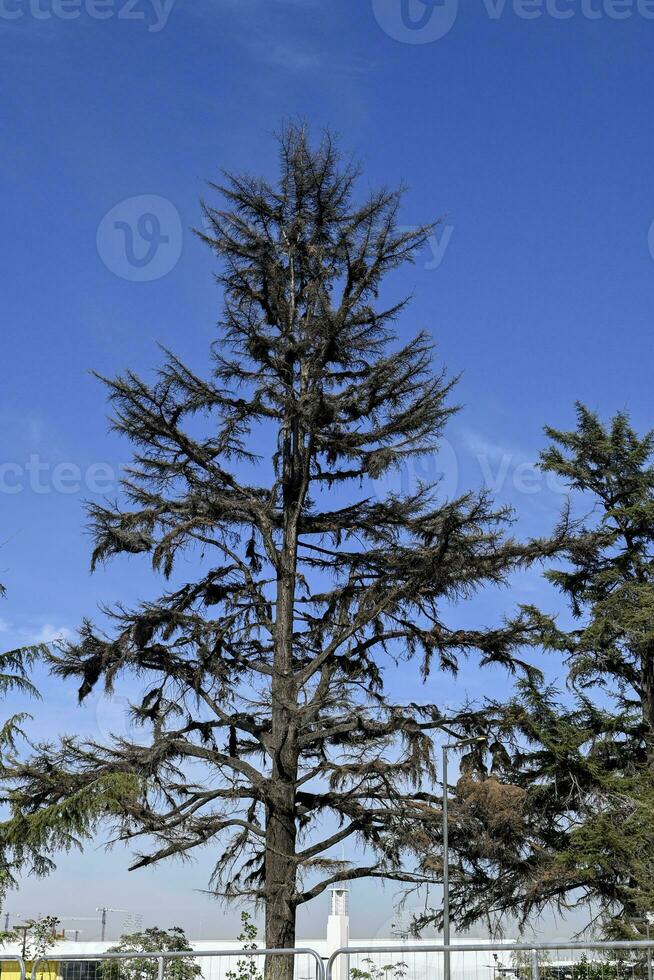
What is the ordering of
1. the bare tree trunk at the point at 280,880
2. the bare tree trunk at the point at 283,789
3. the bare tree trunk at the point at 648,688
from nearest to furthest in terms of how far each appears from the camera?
the bare tree trunk at the point at 280,880 < the bare tree trunk at the point at 283,789 < the bare tree trunk at the point at 648,688

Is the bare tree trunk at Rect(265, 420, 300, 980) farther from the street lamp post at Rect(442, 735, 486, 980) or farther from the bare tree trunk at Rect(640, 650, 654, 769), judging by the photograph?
the bare tree trunk at Rect(640, 650, 654, 769)

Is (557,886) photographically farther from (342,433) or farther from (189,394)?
(189,394)

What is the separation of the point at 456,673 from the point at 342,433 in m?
5.42

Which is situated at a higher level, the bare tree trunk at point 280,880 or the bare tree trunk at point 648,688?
the bare tree trunk at point 648,688

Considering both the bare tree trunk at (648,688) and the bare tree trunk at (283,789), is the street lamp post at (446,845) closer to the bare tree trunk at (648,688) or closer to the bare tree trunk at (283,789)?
the bare tree trunk at (283,789)

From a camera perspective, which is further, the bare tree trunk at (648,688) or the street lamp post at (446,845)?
the bare tree trunk at (648,688)

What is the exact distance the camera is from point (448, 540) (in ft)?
61.6

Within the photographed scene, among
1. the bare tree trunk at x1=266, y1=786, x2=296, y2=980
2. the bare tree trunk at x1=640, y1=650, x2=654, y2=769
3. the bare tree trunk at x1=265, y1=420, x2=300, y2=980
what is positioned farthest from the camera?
the bare tree trunk at x1=640, y1=650, x2=654, y2=769

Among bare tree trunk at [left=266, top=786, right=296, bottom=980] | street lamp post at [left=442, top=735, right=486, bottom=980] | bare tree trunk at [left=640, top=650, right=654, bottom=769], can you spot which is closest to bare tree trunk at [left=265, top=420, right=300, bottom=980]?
bare tree trunk at [left=266, top=786, right=296, bottom=980]

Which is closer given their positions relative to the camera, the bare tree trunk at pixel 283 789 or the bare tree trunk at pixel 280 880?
the bare tree trunk at pixel 280 880

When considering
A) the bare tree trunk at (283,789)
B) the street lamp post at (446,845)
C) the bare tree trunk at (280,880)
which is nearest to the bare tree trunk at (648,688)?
the street lamp post at (446,845)

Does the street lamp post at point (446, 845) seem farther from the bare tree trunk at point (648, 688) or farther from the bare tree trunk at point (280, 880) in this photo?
the bare tree trunk at point (648, 688)

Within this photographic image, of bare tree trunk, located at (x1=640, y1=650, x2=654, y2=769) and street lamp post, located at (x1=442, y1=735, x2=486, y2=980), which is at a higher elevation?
bare tree trunk, located at (x1=640, y1=650, x2=654, y2=769)

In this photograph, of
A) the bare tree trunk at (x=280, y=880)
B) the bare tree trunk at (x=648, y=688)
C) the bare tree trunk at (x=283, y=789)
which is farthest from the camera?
the bare tree trunk at (x=648, y=688)
